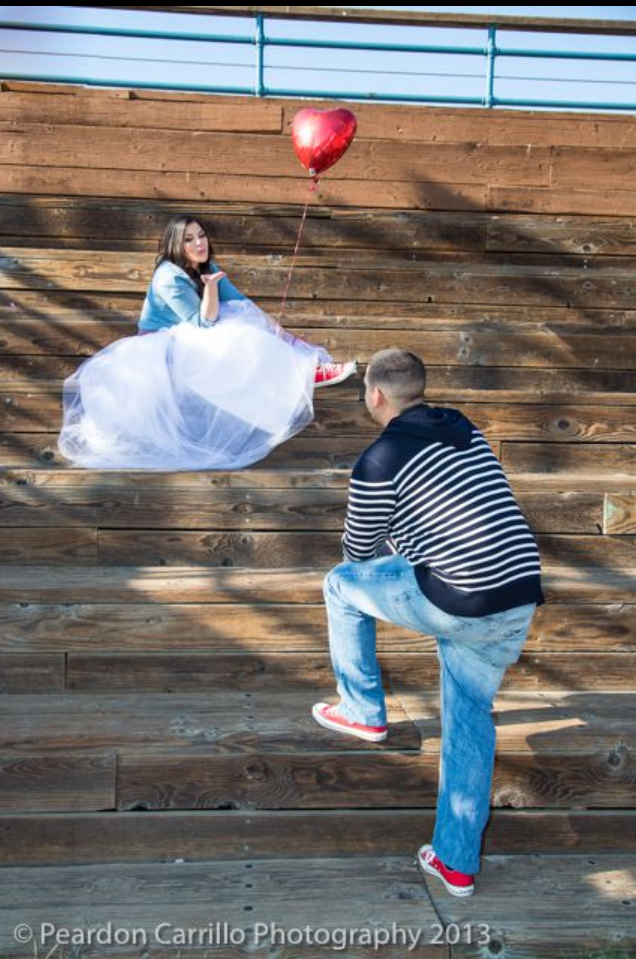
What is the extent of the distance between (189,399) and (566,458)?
1.80 m

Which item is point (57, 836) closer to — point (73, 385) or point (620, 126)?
point (73, 385)

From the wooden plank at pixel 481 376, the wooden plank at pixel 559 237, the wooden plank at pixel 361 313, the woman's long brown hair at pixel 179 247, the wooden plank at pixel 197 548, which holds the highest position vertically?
the wooden plank at pixel 559 237

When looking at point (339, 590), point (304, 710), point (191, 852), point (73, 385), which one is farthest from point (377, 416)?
point (73, 385)

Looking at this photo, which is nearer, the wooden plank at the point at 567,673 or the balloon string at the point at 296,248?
the wooden plank at the point at 567,673

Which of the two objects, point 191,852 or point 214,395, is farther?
point 214,395

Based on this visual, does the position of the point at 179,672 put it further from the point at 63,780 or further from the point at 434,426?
the point at 434,426

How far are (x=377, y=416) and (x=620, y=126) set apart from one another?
563 cm

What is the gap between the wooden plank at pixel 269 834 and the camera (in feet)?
A: 9.41

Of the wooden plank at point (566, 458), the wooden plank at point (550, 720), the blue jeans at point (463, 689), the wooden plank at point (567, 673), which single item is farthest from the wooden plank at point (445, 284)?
the blue jeans at point (463, 689)

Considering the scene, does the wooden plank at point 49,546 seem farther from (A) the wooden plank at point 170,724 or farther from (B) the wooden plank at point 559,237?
(B) the wooden plank at point 559,237

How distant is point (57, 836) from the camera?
2.87 metres

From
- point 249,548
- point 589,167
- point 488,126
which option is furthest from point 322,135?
point 249,548

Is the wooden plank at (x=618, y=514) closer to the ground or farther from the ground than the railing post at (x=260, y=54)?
closer to the ground
